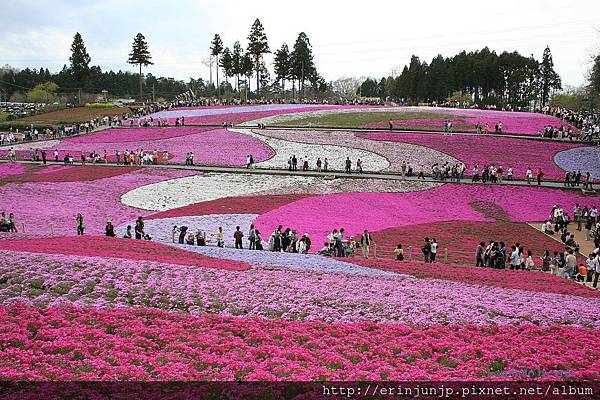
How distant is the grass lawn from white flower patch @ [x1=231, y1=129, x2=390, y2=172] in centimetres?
1113

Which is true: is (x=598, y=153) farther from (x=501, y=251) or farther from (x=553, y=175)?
(x=501, y=251)

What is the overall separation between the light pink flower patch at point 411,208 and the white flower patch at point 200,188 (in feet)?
16.5

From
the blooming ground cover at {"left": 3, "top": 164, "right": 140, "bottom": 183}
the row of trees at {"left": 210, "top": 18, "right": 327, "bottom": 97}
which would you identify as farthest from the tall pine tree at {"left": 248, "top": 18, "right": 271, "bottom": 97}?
the blooming ground cover at {"left": 3, "top": 164, "right": 140, "bottom": 183}

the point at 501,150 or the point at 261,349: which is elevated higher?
the point at 501,150

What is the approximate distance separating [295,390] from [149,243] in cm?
1548

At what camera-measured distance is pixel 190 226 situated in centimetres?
3134

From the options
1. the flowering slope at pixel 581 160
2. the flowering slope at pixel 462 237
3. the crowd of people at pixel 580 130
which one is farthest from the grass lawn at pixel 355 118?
the flowering slope at pixel 462 237

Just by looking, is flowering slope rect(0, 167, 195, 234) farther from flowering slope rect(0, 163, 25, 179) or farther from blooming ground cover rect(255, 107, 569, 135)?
blooming ground cover rect(255, 107, 569, 135)

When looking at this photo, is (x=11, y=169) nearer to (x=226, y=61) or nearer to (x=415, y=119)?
(x=415, y=119)

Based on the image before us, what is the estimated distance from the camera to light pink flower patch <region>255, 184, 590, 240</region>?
3259 centimetres

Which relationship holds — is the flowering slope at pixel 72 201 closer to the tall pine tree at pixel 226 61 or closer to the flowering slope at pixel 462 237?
the flowering slope at pixel 462 237

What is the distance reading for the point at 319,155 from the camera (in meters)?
51.7

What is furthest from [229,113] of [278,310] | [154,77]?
[154,77]

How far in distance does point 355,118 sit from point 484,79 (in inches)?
1909
